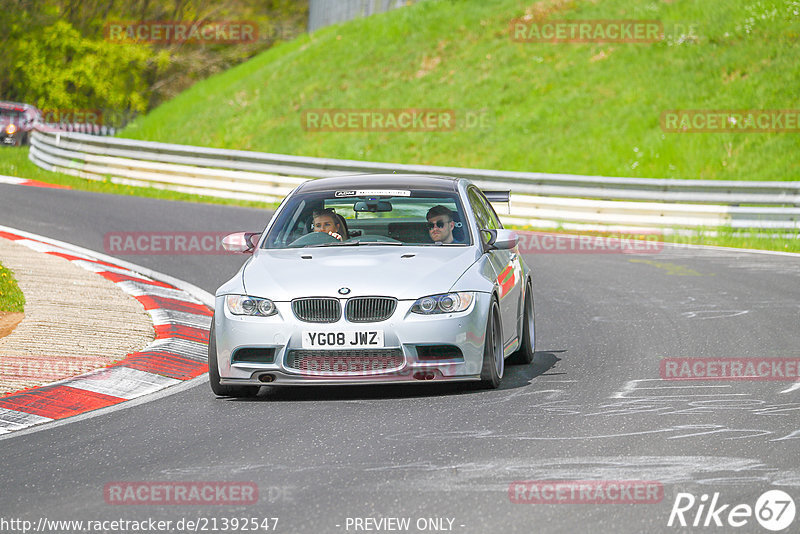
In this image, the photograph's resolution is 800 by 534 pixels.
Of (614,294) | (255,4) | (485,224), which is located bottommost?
(614,294)

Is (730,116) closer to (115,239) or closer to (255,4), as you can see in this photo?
(115,239)

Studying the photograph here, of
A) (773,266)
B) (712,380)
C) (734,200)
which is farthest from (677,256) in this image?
(712,380)

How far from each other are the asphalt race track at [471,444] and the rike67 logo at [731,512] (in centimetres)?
4

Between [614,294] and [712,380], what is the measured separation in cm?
499

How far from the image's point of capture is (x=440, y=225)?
9289 mm

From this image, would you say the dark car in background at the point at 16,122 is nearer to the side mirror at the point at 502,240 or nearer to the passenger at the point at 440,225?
the passenger at the point at 440,225

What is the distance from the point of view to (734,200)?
2011 cm

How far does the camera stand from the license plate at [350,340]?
795cm

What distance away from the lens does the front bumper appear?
26.2 ft
